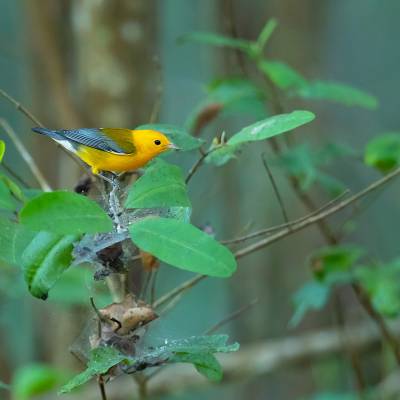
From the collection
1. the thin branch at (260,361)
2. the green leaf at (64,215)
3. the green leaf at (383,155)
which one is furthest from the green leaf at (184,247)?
the thin branch at (260,361)

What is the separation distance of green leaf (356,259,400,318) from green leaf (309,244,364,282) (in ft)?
0.25

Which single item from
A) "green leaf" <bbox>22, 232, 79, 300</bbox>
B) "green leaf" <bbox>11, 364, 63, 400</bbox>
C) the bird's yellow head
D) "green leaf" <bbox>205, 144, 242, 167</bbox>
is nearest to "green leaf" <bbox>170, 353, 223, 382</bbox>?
"green leaf" <bbox>22, 232, 79, 300</bbox>

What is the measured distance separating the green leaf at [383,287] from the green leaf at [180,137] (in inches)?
36.9

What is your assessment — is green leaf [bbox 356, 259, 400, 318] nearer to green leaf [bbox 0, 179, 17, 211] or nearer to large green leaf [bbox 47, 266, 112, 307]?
large green leaf [bbox 47, 266, 112, 307]

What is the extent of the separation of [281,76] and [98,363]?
1.16 metres

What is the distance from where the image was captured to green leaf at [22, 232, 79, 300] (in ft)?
3.67

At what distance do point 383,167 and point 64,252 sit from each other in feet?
3.84

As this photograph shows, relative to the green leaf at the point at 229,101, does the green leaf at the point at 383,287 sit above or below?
below

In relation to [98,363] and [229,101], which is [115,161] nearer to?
[229,101]

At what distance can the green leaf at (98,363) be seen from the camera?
3.60 ft

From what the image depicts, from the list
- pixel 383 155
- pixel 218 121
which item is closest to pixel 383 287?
pixel 383 155

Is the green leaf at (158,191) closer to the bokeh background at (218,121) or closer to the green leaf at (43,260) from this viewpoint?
the green leaf at (43,260)

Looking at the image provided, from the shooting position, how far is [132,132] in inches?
68.4

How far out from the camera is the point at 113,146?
1800 mm
